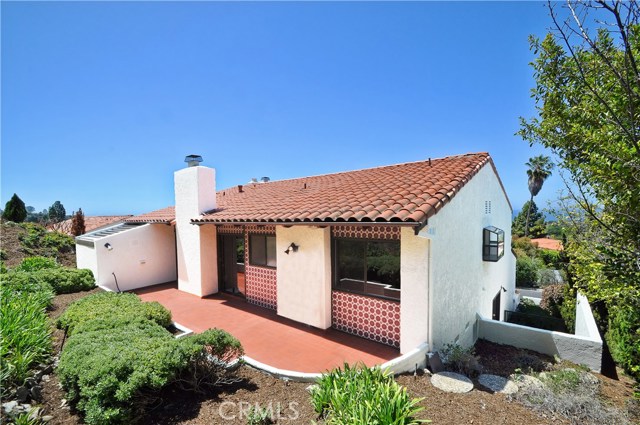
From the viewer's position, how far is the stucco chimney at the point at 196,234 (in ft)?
42.2

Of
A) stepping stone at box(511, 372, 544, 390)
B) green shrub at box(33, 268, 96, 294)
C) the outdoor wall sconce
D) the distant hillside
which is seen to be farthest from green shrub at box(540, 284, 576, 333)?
the distant hillside

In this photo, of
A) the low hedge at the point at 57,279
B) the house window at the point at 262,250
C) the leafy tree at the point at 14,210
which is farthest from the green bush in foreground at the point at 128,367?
the leafy tree at the point at 14,210

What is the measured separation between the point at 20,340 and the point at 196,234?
24.0ft

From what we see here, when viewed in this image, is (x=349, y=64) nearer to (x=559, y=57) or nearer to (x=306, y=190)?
(x=306, y=190)

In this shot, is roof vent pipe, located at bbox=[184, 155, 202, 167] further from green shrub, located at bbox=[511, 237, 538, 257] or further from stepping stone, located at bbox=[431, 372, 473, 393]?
green shrub, located at bbox=[511, 237, 538, 257]

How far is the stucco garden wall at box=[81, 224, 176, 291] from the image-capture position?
1361 cm

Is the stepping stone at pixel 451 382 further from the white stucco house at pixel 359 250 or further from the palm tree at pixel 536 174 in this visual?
the palm tree at pixel 536 174

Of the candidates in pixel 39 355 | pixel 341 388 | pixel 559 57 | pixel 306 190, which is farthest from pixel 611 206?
pixel 39 355

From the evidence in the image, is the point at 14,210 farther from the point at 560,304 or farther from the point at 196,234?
the point at 560,304

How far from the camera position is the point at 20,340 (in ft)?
19.3

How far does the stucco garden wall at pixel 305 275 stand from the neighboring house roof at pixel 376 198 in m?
0.81

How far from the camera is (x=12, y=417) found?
4.39 m

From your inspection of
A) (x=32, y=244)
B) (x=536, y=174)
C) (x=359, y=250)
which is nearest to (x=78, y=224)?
(x=32, y=244)

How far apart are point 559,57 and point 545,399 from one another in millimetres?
6951
